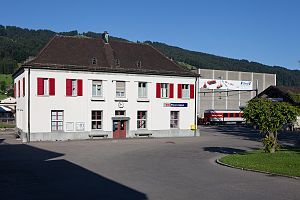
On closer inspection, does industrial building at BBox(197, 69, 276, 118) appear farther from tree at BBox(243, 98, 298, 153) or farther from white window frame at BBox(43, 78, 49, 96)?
tree at BBox(243, 98, 298, 153)

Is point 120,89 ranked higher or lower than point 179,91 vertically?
higher

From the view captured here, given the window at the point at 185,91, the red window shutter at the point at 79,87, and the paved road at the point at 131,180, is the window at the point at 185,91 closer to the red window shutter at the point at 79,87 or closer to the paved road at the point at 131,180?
the red window shutter at the point at 79,87

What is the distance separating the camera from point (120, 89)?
4072 cm

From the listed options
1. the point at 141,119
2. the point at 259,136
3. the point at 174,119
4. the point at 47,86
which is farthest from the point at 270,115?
the point at 259,136

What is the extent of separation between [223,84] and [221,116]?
14460 millimetres

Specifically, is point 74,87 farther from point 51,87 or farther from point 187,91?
point 187,91

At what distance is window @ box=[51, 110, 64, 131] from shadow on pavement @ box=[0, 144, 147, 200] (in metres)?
15.1

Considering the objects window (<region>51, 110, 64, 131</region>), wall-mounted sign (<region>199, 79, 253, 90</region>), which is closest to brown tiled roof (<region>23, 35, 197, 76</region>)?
window (<region>51, 110, 64, 131</region>)

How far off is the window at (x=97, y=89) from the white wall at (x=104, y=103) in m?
0.43

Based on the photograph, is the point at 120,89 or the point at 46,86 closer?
the point at 46,86

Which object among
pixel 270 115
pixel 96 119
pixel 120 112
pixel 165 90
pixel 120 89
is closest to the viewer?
pixel 270 115

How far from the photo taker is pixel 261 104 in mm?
24859

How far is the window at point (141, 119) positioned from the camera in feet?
137

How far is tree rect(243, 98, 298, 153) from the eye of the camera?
80.5ft
